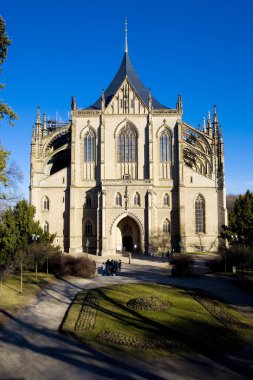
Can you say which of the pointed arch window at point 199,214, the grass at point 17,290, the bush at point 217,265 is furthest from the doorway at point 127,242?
the grass at point 17,290

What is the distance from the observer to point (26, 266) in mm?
28750

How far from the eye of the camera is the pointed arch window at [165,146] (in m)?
47.5

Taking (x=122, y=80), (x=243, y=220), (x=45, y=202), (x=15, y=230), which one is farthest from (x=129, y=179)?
(x=15, y=230)

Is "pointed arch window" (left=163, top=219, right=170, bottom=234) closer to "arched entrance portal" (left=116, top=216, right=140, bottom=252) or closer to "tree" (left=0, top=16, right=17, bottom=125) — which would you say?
"arched entrance portal" (left=116, top=216, right=140, bottom=252)

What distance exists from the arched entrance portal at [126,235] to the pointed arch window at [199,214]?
8490 millimetres

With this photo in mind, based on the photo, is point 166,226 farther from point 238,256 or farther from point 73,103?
point 73,103

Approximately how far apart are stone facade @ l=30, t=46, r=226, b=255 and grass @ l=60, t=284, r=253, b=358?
985 inches

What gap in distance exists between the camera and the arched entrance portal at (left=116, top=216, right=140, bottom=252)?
46.5 metres

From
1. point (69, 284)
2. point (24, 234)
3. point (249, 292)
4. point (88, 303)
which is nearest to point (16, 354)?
point (88, 303)

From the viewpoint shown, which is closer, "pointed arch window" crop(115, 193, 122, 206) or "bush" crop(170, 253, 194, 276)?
"bush" crop(170, 253, 194, 276)

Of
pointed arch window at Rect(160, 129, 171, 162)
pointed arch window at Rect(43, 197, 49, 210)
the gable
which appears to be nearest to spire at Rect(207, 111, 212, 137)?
pointed arch window at Rect(160, 129, 171, 162)

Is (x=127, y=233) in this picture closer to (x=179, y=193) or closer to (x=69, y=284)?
(x=179, y=193)

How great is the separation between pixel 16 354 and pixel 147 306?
7671mm

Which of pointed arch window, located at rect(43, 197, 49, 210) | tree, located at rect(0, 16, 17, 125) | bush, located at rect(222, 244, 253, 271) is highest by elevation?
tree, located at rect(0, 16, 17, 125)
